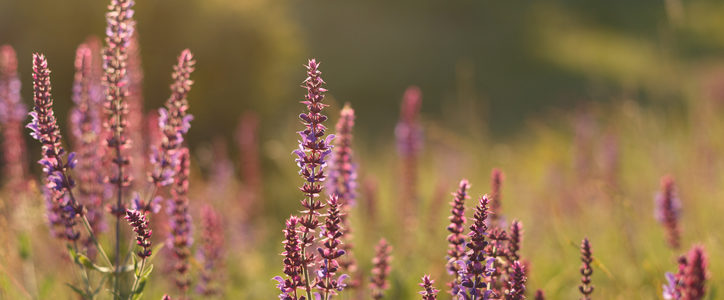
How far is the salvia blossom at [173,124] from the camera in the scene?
2363 millimetres

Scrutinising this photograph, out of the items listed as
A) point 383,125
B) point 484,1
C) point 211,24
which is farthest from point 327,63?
point 211,24

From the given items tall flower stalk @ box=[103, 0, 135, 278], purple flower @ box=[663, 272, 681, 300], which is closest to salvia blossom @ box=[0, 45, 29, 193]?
tall flower stalk @ box=[103, 0, 135, 278]

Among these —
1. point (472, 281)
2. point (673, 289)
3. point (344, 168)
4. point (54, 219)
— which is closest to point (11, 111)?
point (54, 219)

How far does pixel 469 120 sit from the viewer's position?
452 centimetres

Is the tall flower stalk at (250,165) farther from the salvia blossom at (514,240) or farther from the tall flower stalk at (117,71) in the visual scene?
the salvia blossom at (514,240)

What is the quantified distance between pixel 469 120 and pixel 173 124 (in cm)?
265

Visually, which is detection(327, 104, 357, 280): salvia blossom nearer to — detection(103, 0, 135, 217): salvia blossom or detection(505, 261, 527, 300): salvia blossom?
detection(103, 0, 135, 217): salvia blossom

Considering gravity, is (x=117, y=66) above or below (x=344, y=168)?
above

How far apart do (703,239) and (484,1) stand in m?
34.1

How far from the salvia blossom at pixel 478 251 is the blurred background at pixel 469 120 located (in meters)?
0.64

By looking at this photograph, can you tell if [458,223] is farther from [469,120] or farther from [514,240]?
[469,120]

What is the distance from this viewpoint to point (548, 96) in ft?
84.9

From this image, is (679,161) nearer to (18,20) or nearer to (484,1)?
(18,20)

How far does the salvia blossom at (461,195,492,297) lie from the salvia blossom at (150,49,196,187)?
4.12 feet
